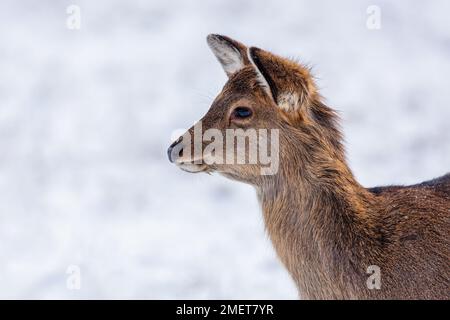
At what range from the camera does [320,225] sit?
6387 mm

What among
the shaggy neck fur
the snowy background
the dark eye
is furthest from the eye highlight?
the snowy background

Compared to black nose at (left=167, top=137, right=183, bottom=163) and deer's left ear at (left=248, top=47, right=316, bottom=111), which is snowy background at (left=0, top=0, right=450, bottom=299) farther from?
deer's left ear at (left=248, top=47, right=316, bottom=111)

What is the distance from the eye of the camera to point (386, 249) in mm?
6285

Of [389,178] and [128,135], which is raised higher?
[128,135]

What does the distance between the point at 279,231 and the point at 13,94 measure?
10076 millimetres

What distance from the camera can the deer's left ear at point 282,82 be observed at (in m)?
6.47

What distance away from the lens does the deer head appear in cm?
653

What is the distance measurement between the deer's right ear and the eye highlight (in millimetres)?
416

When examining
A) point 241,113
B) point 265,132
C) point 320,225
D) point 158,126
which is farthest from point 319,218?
point 158,126

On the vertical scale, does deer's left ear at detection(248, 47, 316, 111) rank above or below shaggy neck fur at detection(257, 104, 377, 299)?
above

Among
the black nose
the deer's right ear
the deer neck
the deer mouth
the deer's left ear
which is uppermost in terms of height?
the deer's right ear

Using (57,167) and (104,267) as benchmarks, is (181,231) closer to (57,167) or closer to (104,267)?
(104,267)

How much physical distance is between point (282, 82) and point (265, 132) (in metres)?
0.32
